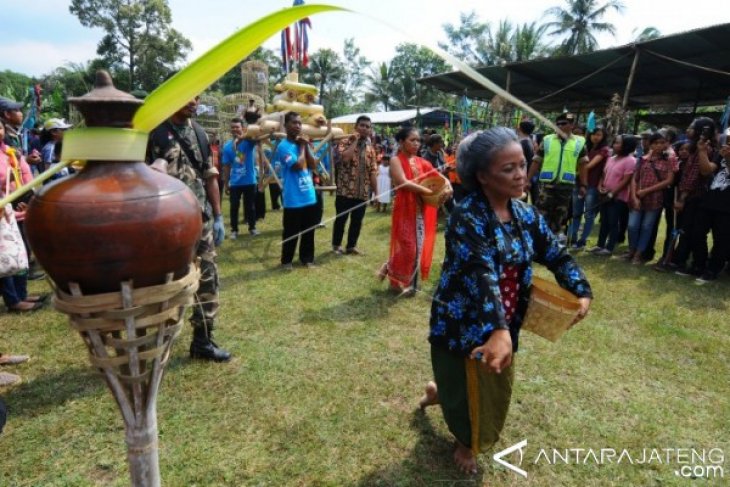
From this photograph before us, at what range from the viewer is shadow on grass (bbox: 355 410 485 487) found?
2.12 metres

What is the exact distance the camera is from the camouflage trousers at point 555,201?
19.9 feet

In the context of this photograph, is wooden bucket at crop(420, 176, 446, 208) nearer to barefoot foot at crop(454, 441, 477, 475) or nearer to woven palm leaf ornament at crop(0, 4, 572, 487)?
barefoot foot at crop(454, 441, 477, 475)

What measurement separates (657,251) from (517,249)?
20.9 ft

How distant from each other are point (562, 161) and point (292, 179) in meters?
3.71

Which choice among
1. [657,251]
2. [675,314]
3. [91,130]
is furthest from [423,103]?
[91,130]

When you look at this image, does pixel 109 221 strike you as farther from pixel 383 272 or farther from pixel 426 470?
pixel 383 272

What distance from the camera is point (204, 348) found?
3.18 m

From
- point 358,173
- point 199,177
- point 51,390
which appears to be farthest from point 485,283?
point 358,173

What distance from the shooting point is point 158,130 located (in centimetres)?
267

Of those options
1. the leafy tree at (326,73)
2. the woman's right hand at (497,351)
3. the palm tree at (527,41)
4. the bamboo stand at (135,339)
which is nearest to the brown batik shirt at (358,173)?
the woman's right hand at (497,351)

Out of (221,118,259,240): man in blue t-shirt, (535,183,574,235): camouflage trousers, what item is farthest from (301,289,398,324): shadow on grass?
(221,118,259,240): man in blue t-shirt

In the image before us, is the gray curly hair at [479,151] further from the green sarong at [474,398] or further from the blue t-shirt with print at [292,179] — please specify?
the blue t-shirt with print at [292,179]

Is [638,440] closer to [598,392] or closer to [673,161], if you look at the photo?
[598,392]

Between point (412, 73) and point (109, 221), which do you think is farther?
point (412, 73)
